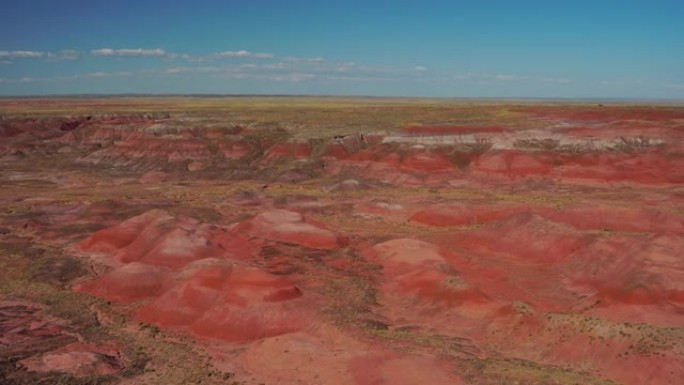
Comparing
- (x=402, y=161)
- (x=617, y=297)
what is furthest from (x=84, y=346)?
(x=402, y=161)

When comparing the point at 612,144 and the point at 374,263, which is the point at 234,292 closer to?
the point at 374,263

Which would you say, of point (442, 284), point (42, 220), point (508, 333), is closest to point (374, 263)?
point (442, 284)

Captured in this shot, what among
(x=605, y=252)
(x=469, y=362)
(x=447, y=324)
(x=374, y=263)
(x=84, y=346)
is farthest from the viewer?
(x=374, y=263)

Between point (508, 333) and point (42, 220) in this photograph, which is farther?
point (42, 220)

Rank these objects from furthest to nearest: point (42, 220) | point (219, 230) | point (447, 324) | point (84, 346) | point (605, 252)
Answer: point (42, 220), point (219, 230), point (605, 252), point (447, 324), point (84, 346)

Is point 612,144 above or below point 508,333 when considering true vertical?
above

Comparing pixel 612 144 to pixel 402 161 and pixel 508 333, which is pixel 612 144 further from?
pixel 508 333
